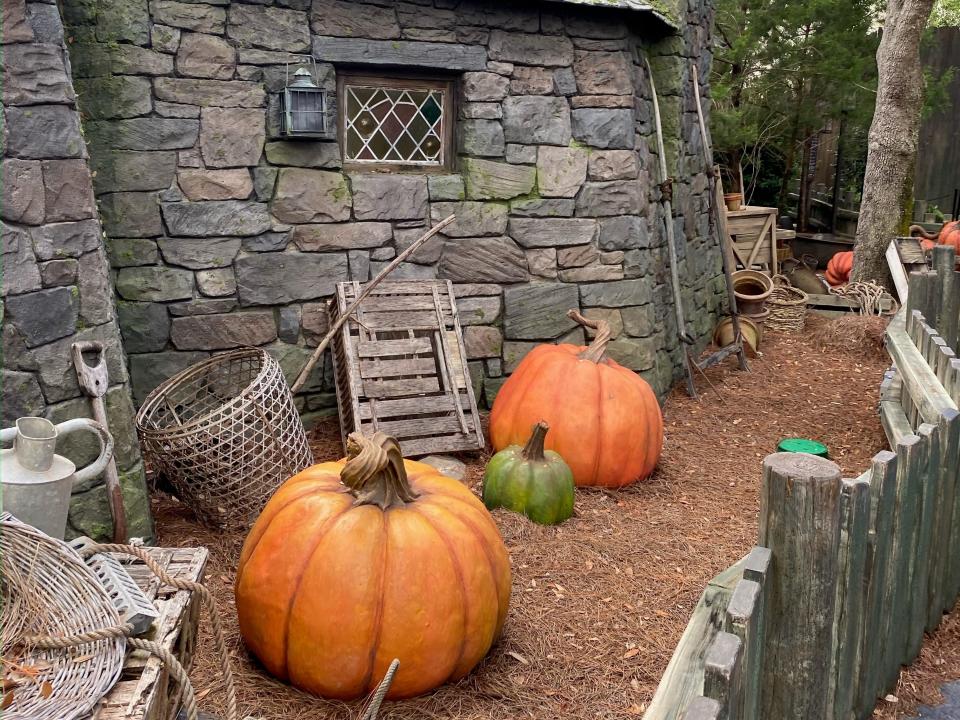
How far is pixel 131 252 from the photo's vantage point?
4844 millimetres

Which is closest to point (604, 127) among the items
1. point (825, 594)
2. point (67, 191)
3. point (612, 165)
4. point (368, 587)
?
point (612, 165)

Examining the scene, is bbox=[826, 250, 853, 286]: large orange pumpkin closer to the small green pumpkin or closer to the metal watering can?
the small green pumpkin

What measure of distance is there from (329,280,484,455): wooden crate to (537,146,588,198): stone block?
0.98m

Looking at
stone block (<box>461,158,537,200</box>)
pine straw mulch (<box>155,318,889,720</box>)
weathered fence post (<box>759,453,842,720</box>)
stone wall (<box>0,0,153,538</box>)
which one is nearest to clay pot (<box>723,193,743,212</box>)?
pine straw mulch (<box>155,318,889,720</box>)

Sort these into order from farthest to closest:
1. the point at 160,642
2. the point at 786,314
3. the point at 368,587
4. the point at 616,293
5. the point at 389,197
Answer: the point at 786,314
the point at 616,293
the point at 389,197
the point at 368,587
the point at 160,642

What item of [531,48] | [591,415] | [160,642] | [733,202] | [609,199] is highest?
[531,48]

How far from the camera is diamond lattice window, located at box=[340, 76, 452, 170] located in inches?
212

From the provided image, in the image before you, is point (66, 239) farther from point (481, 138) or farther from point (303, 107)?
point (481, 138)

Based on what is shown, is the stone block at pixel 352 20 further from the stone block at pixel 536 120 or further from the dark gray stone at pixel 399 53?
the stone block at pixel 536 120

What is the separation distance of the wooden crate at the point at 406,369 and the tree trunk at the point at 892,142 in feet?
21.4

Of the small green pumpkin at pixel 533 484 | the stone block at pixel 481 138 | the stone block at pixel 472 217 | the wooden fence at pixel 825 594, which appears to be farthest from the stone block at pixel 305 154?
the wooden fence at pixel 825 594

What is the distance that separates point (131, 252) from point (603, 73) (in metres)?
3.18

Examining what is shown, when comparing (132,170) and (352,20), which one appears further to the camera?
(352,20)

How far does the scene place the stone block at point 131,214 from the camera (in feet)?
15.6
